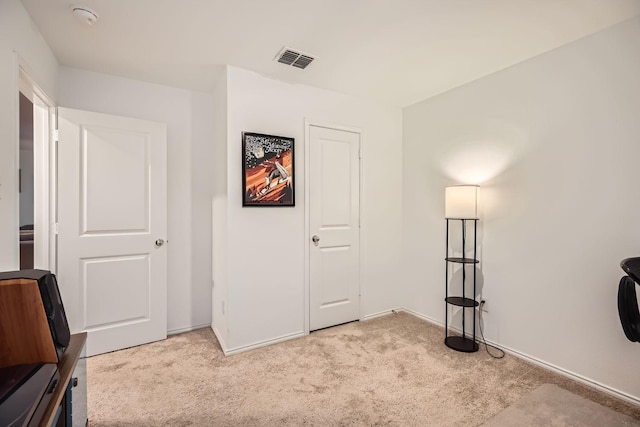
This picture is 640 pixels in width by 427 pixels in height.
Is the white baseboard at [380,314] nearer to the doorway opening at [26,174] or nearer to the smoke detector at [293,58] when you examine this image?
the smoke detector at [293,58]

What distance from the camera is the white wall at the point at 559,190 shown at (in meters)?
2.02

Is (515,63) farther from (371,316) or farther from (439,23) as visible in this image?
(371,316)

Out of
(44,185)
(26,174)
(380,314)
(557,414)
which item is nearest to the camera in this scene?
(557,414)

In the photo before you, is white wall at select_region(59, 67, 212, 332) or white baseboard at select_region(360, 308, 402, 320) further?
white baseboard at select_region(360, 308, 402, 320)

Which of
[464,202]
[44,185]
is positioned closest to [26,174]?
[44,185]

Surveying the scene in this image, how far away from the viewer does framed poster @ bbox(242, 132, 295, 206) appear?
2.65 meters

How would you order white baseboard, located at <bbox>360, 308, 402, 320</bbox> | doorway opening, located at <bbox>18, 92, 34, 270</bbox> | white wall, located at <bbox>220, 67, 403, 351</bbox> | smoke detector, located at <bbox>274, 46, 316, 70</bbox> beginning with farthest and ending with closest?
doorway opening, located at <bbox>18, 92, 34, 270</bbox> → white baseboard, located at <bbox>360, 308, 402, 320</bbox> → white wall, located at <bbox>220, 67, 403, 351</bbox> → smoke detector, located at <bbox>274, 46, 316, 70</bbox>

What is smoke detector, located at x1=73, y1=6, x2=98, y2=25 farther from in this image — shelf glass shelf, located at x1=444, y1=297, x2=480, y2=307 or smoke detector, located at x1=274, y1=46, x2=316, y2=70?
shelf glass shelf, located at x1=444, y1=297, x2=480, y2=307

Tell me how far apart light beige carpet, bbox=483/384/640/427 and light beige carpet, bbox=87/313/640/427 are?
0.06 metres

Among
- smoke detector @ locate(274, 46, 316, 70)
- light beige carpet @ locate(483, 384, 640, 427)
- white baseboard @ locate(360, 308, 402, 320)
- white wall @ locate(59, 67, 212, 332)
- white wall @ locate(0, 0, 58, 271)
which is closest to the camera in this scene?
white wall @ locate(0, 0, 58, 271)

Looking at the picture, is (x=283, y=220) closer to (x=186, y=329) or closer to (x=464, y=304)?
(x=186, y=329)

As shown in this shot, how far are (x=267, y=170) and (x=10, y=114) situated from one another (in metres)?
1.63

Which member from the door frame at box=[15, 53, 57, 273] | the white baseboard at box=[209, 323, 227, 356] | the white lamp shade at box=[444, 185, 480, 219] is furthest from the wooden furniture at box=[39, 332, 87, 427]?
the white lamp shade at box=[444, 185, 480, 219]

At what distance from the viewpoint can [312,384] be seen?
214cm
